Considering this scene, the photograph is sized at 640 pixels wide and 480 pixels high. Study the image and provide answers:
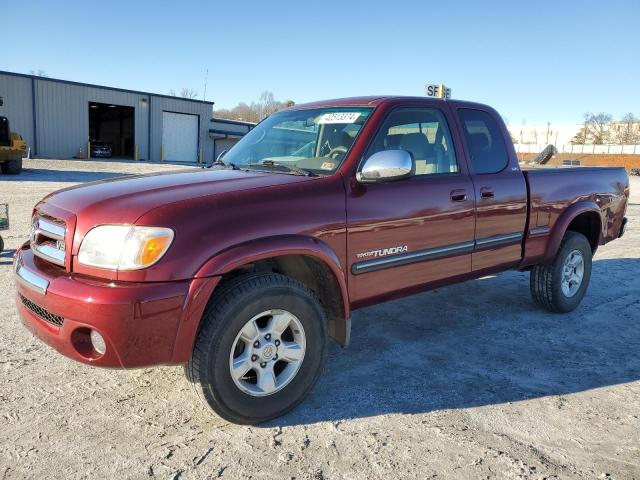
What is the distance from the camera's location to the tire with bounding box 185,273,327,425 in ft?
8.89

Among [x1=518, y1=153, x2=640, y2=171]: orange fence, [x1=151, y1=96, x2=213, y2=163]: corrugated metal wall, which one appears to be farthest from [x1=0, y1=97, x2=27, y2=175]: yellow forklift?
[x1=518, y1=153, x2=640, y2=171]: orange fence

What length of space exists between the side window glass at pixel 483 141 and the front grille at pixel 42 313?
313cm

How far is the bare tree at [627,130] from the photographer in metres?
78.3

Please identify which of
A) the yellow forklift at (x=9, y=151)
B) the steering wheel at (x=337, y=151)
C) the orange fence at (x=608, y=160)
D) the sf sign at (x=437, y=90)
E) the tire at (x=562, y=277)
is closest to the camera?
the steering wheel at (x=337, y=151)

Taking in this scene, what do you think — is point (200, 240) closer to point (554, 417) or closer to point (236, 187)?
point (236, 187)

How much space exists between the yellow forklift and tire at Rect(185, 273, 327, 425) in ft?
62.4

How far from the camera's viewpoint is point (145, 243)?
2.53 m

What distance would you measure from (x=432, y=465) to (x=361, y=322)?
2178mm

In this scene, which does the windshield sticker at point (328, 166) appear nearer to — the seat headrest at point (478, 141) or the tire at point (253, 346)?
the tire at point (253, 346)

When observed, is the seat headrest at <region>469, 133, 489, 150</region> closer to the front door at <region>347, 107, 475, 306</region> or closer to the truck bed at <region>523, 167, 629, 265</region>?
the front door at <region>347, 107, 475, 306</region>

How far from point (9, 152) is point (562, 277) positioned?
19.1 m

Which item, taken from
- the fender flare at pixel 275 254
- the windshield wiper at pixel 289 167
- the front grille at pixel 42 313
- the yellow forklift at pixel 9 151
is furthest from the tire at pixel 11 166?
the fender flare at pixel 275 254

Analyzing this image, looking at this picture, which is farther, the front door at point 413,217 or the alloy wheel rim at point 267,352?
the front door at point 413,217

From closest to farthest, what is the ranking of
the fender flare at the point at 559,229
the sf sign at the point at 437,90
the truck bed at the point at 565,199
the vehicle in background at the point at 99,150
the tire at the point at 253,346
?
the tire at the point at 253,346
the truck bed at the point at 565,199
the fender flare at the point at 559,229
the sf sign at the point at 437,90
the vehicle in background at the point at 99,150
